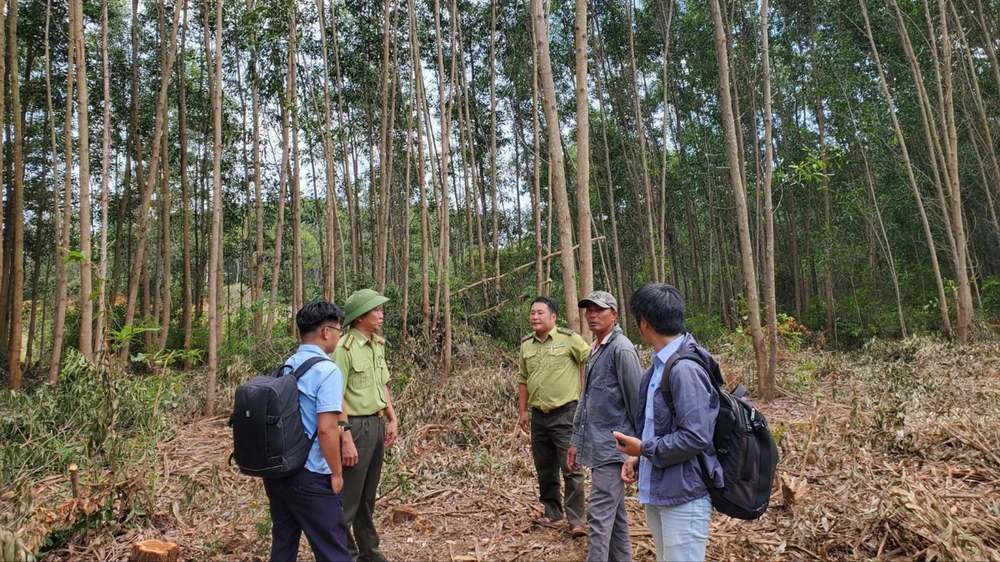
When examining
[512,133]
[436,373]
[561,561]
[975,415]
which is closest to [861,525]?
[561,561]

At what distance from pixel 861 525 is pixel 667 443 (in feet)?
6.08

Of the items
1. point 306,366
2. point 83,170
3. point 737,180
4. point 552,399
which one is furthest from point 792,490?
point 83,170

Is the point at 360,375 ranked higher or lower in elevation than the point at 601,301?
lower

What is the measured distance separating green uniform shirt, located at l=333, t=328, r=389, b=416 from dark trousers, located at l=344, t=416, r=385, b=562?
0.21ft

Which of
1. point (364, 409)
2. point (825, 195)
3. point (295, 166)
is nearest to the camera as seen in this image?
point (364, 409)

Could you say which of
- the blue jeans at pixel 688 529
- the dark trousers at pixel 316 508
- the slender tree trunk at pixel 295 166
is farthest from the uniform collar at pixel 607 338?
the slender tree trunk at pixel 295 166

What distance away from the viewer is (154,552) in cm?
294

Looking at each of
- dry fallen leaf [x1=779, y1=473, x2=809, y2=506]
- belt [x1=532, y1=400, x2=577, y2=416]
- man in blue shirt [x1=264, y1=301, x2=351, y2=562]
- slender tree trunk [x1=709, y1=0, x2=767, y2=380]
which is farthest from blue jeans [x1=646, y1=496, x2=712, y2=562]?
slender tree trunk [x1=709, y1=0, x2=767, y2=380]

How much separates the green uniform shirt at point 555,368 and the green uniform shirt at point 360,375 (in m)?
0.93

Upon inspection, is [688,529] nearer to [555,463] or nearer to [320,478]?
[320,478]

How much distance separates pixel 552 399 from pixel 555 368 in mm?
185

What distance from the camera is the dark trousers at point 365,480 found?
269cm

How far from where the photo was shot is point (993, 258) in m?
15.9

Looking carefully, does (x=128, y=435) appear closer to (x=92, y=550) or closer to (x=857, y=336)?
(x=92, y=550)
